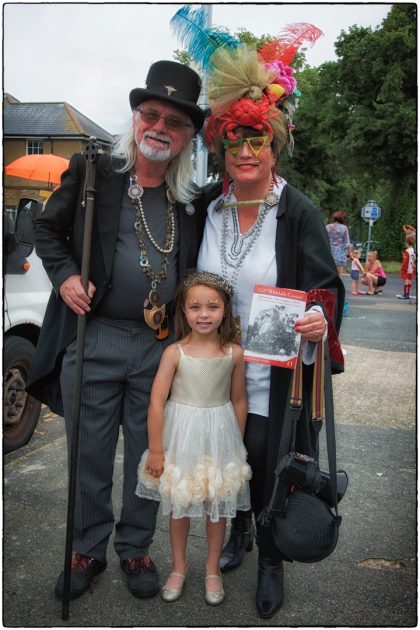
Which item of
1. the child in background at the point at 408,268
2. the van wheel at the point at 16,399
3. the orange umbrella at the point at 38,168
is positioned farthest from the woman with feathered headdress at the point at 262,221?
the child in background at the point at 408,268

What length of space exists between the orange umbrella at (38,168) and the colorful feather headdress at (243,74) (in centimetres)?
652

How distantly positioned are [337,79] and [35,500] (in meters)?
26.4

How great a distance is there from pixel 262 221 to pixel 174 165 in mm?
490

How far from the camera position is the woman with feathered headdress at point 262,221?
95.0 inches

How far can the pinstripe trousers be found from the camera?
2570 millimetres

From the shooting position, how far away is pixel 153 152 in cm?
248

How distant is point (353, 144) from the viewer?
80.6ft

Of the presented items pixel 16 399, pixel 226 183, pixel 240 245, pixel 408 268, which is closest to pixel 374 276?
pixel 408 268

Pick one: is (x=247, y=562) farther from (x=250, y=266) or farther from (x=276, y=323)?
(x=250, y=266)

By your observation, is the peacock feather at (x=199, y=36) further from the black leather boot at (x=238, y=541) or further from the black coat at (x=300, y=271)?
the black leather boot at (x=238, y=541)

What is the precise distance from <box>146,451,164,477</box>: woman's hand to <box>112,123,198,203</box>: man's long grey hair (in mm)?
1116

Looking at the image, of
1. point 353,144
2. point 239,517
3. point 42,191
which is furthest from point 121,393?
point 353,144

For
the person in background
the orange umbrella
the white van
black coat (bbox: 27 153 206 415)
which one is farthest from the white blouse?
the person in background

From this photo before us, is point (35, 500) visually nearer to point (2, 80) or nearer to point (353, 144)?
point (2, 80)
